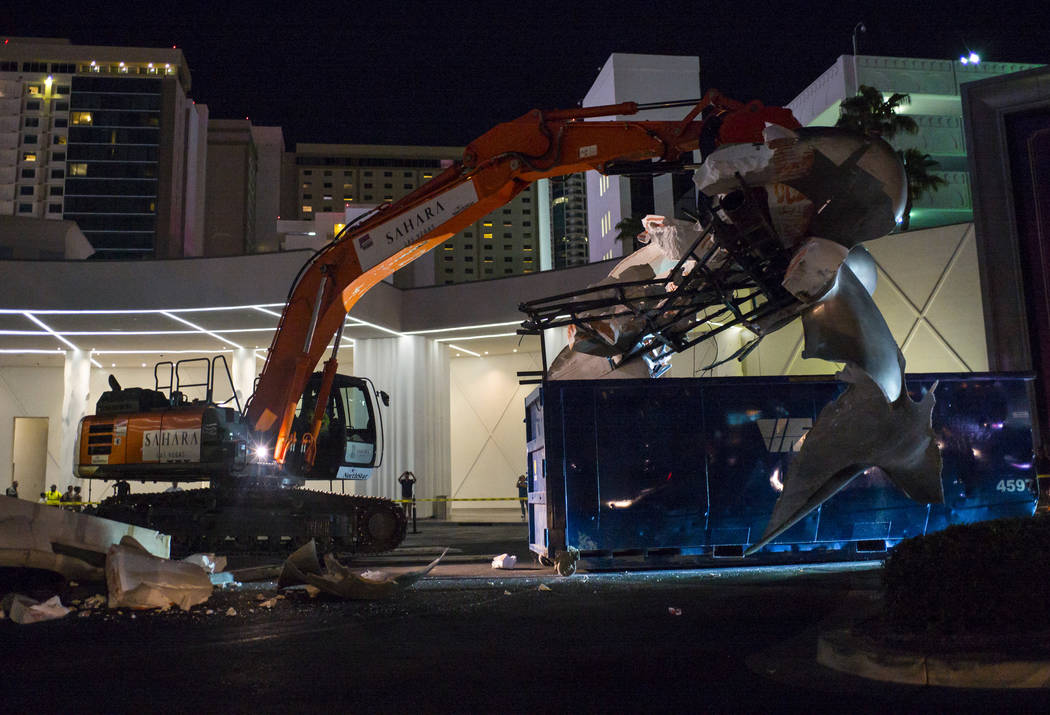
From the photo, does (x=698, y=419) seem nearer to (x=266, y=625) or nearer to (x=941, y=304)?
(x=266, y=625)


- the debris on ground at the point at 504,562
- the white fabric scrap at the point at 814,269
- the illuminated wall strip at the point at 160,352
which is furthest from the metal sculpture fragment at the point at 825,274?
the illuminated wall strip at the point at 160,352

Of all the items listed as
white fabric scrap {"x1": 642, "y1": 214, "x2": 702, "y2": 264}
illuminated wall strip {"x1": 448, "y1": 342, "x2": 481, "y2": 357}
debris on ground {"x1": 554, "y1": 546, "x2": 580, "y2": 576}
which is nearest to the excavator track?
debris on ground {"x1": 554, "y1": 546, "x2": 580, "y2": 576}

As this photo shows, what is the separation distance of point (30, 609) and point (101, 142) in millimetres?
118914

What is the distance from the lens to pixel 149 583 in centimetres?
898

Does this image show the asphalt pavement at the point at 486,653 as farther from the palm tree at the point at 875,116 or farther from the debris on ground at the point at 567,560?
the palm tree at the point at 875,116

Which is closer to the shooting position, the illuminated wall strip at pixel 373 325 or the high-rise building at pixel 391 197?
the illuminated wall strip at pixel 373 325

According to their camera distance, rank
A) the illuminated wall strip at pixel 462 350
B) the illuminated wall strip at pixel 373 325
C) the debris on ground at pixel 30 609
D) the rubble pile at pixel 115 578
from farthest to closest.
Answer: the illuminated wall strip at pixel 462 350 < the illuminated wall strip at pixel 373 325 < the rubble pile at pixel 115 578 < the debris on ground at pixel 30 609

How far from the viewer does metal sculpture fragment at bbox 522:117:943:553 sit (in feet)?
21.6

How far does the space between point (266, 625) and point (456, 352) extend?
2560cm

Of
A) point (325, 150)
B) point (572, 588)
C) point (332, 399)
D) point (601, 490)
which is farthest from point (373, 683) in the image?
point (325, 150)

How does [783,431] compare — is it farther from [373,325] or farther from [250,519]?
[373,325]

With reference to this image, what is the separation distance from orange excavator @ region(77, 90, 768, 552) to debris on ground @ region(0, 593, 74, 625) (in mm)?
3290

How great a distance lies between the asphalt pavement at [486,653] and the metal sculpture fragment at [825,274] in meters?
1.22

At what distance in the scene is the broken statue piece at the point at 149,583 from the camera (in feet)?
29.2
